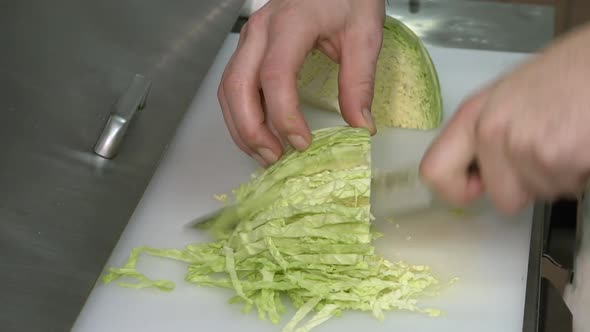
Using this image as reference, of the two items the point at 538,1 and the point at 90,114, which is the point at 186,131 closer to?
the point at 90,114

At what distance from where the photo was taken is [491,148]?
1.16 m

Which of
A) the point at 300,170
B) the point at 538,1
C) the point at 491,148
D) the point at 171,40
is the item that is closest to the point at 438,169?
the point at 491,148

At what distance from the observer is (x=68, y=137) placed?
5.31 feet

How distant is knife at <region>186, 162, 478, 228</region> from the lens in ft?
4.86

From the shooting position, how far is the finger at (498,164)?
114 cm

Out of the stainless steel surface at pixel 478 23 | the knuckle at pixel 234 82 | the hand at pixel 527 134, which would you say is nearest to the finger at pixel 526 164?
the hand at pixel 527 134

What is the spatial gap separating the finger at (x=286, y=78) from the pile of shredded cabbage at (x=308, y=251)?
1.9 inches

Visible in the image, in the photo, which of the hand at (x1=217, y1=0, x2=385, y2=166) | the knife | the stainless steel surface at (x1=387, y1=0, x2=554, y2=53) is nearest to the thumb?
the hand at (x1=217, y1=0, x2=385, y2=166)

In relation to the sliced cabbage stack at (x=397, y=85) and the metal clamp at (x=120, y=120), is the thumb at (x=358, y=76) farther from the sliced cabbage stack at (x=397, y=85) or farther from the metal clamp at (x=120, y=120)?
the metal clamp at (x=120, y=120)

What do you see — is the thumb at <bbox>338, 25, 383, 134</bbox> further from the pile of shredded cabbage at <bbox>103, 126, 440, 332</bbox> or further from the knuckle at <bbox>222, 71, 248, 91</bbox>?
the knuckle at <bbox>222, 71, 248, 91</bbox>

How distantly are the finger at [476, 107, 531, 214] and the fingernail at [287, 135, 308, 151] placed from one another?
373 millimetres

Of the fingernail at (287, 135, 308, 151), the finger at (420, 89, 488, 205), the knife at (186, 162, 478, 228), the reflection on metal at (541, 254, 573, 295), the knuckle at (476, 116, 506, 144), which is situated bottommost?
the reflection on metal at (541, 254, 573, 295)

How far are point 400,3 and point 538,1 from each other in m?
1.23

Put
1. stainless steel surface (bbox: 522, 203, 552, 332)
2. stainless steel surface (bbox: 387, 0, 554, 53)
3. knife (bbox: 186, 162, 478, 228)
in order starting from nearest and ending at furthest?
stainless steel surface (bbox: 522, 203, 552, 332) < knife (bbox: 186, 162, 478, 228) < stainless steel surface (bbox: 387, 0, 554, 53)
